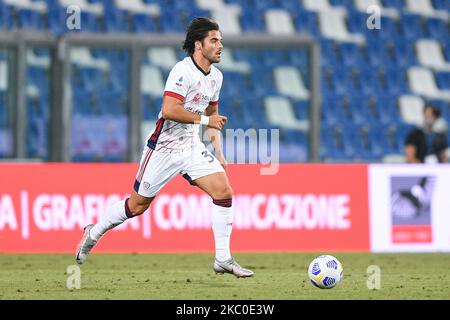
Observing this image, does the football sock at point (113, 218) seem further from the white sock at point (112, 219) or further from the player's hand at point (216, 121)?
the player's hand at point (216, 121)

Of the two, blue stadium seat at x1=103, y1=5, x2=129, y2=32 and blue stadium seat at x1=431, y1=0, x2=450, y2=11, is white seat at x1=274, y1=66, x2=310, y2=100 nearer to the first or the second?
blue stadium seat at x1=103, y1=5, x2=129, y2=32

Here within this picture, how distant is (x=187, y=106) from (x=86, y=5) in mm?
10023

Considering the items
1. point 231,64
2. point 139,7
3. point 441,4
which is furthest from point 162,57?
point 441,4

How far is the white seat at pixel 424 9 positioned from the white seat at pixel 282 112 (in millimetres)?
5315

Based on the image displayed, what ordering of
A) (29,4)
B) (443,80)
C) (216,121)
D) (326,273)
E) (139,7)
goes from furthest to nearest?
(443,80) < (139,7) < (29,4) < (216,121) < (326,273)

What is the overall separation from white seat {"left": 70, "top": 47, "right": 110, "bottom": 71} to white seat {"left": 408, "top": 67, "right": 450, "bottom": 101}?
264 inches

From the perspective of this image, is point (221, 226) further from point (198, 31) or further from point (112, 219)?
point (198, 31)

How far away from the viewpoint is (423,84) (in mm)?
21328

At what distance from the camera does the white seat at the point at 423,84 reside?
21.3 meters

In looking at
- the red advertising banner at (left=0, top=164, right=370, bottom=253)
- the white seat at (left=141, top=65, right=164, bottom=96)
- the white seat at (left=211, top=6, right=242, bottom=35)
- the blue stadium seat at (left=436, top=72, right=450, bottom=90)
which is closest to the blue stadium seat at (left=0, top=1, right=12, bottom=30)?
the white seat at (left=141, top=65, right=164, bottom=96)

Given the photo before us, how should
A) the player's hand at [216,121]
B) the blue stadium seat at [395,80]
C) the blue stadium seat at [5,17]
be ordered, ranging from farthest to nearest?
the blue stadium seat at [395,80] → the blue stadium seat at [5,17] → the player's hand at [216,121]

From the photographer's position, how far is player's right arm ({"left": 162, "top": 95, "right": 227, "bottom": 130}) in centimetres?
995

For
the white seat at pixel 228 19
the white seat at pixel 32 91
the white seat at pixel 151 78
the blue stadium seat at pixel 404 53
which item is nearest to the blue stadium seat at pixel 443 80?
the blue stadium seat at pixel 404 53

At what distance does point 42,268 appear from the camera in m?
12.0
